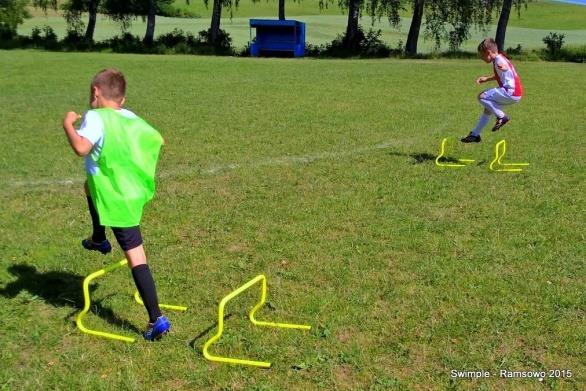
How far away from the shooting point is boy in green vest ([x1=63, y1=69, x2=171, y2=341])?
4.15 meters

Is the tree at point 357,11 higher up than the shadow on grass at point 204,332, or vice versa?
the tree at point 357,11

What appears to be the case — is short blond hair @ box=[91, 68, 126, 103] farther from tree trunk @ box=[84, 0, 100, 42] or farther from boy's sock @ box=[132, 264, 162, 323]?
tree trunk @ box=[84, 0, 100, 42]

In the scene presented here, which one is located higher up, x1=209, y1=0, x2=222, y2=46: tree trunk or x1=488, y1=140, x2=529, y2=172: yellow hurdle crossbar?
x1=209, y1=0, x2=222, y2=46: tree trunk

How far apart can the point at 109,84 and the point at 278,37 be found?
129 ft

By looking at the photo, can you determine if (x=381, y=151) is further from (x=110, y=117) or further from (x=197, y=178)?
(x=110, y=117)

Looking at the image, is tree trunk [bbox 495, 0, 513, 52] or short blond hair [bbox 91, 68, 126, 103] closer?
short blond hair [bbox 91, 68, 126, 103]

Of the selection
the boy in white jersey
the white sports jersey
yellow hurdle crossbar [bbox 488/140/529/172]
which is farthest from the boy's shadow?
the boy in white jersey

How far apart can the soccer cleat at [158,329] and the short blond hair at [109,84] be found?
5.26 feet

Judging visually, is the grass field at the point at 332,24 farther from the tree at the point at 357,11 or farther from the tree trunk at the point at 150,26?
the tree trunk at the point at 150,26

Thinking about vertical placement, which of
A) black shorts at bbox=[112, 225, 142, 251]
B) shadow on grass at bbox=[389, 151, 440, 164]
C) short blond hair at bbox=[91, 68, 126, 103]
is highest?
short blond hair at bbox=[91, 68, 126, 103]

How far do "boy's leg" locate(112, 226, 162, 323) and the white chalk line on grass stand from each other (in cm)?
470

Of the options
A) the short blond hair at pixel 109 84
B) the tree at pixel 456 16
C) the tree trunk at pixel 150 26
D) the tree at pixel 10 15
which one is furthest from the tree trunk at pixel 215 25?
the short blond hair at pixel 109 84

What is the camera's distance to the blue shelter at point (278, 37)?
4141cm

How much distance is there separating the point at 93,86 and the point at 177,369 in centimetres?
202
